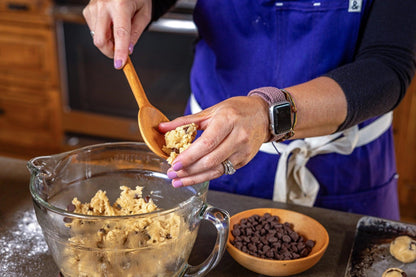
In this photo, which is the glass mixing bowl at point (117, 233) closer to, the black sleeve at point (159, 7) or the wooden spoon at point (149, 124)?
the wooden spoon at point (149, 124)

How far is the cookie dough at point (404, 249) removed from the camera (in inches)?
33.6

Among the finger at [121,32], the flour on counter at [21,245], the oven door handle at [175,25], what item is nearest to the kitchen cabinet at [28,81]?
the oven door handle at [175,25]

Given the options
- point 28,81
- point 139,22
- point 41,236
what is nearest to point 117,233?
point 41,236

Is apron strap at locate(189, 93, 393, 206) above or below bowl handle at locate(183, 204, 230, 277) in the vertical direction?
below

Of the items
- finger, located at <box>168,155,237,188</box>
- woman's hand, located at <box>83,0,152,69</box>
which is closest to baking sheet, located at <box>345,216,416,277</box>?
finger, located at <box>168,155,237,188</box>

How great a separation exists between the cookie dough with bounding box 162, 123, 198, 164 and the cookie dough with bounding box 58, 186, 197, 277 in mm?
111

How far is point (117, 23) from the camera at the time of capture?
95 cm

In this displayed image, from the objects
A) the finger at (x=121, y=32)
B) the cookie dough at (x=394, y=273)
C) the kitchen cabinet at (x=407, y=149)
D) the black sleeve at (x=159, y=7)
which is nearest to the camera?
the cookie dough at (x=394, y=273)

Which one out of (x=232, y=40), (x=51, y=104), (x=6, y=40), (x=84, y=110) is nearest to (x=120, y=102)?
(x=84, y=110)

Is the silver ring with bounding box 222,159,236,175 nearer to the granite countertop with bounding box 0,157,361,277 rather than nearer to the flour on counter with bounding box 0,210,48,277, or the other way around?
the granite countertop with bounding box 0,157,361,277

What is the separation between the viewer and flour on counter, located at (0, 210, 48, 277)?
2.76 feet

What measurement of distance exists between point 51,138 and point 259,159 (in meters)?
1.81

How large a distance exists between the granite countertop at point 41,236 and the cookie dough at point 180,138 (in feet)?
0.71

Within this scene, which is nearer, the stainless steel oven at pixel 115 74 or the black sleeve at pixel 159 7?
the black sleeve at pixel 159 7
